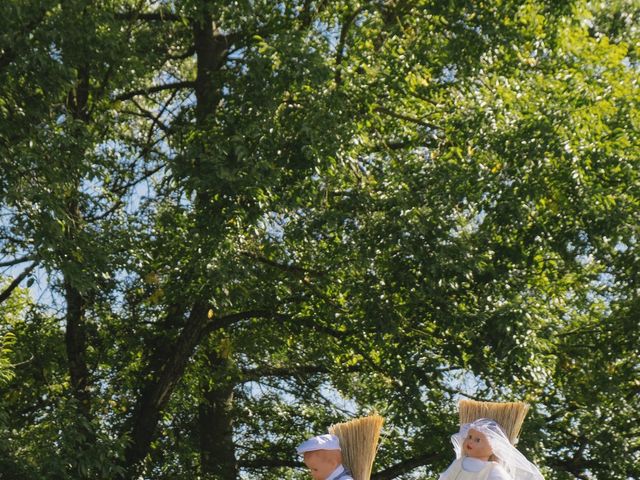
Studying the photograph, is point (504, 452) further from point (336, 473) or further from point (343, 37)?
point (343, 37)

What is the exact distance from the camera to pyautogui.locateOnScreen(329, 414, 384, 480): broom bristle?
270 inches

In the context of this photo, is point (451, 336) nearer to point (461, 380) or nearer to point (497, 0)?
point (461, 380)

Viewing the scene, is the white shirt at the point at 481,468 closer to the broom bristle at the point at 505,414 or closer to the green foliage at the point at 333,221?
the broom bristle at the point at 505,414

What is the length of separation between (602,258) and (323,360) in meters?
4.21

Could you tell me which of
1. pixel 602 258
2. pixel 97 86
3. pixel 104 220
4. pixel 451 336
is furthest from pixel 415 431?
pixel 97 86

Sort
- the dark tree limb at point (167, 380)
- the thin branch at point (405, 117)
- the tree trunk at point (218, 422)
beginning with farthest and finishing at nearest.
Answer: the tree trunk at point (218, 422)
the dark tree limb at point (167, 380)
the thin branch at point (405, 117)

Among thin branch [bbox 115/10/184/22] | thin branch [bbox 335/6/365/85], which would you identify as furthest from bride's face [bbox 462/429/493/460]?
thin branch [bbox 115/10/184/22]

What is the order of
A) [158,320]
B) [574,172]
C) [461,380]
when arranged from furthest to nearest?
[158,320] → [461,380] → [574,172]

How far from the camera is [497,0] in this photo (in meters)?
13.3

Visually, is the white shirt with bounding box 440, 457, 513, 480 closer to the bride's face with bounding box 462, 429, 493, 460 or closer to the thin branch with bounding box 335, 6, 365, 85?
the bride's face with bounding box 462, 429, 493, 460

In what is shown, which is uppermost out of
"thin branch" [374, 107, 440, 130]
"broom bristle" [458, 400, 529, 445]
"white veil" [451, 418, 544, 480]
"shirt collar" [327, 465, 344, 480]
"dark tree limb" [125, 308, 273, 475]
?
"thin branch" [374, 107, 440, 130]

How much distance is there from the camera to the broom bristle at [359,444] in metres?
6.86

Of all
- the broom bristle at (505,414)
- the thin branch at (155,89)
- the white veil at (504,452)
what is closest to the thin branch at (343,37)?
the thin branch at (155,89)

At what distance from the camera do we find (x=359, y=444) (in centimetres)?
691
